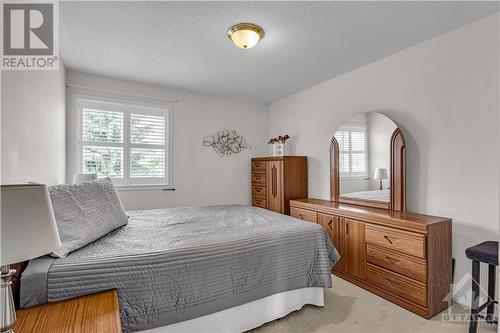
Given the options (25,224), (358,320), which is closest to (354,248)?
(358,320)

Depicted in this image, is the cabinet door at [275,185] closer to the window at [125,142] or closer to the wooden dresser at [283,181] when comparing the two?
the wooden dresser at [283,181]

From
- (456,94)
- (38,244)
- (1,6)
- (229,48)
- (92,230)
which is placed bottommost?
(92,230)

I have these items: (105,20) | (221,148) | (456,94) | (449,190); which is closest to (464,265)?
(449,190)

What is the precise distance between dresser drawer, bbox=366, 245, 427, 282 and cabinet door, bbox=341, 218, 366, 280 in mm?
84

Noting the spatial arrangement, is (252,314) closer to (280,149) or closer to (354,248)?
(354,248)

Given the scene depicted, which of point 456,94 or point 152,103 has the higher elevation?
point 152,103

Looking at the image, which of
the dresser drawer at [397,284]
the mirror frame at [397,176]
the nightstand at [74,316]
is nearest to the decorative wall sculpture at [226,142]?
the mirror frame at [397,176]

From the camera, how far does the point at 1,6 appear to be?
136 cm

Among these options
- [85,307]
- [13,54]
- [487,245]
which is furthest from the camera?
[487,245]

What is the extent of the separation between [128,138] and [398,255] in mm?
3703

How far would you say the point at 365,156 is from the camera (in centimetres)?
304

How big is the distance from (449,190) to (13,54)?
3.52 meters

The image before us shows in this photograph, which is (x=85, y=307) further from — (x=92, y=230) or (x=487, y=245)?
(x=487, y=245)

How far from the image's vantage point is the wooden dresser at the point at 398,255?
2.09 metres
